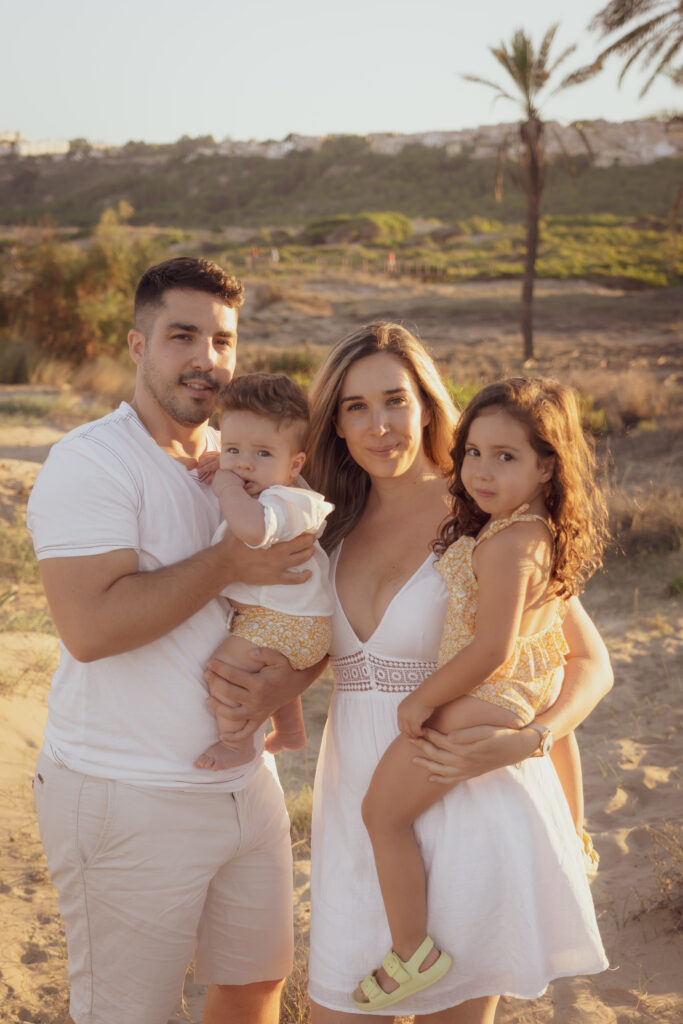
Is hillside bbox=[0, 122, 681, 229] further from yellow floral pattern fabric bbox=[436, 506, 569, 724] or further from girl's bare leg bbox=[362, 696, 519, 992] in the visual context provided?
girl's bare leg bbox=[362, 696, 519, 992]

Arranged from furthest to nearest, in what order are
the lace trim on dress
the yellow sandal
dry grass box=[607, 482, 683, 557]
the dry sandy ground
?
1. dry grass box=[607, 482, 683, 557]
2. the dry sandy ground
3. the lace trim on dress
4. the yellow sandal

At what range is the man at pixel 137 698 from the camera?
2.46 meters

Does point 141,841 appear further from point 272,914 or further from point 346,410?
point 346,410

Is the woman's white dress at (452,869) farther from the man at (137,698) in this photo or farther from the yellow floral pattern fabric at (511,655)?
the man at (137,698)

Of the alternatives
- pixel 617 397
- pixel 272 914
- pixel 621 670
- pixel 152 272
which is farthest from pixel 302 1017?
pixel 617 397

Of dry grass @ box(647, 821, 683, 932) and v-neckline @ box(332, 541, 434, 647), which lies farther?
dry grass @ box(647, 821, 683, 932)

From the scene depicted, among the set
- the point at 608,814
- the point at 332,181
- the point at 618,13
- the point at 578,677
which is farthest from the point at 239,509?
the point at 332,181

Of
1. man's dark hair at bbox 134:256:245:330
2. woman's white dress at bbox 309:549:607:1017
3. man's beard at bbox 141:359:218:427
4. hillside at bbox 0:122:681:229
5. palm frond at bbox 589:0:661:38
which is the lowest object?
woman's white dress at bbox 309:549:607:1017

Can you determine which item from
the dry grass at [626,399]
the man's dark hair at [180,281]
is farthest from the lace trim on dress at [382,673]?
the dry grass at [626,399]

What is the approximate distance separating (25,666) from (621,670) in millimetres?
4582

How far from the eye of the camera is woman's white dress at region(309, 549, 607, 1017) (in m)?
2.56

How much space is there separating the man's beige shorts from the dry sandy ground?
3.33 ft

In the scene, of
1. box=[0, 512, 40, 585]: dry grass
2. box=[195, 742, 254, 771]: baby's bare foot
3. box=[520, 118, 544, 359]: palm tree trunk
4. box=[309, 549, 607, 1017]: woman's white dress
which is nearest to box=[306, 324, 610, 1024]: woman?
box=[309, 549, 607, 1017]: woman's white dress

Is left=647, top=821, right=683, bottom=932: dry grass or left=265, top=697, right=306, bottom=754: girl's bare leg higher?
left=265, top=697, right=306, bottom=754: girl's bare leg
